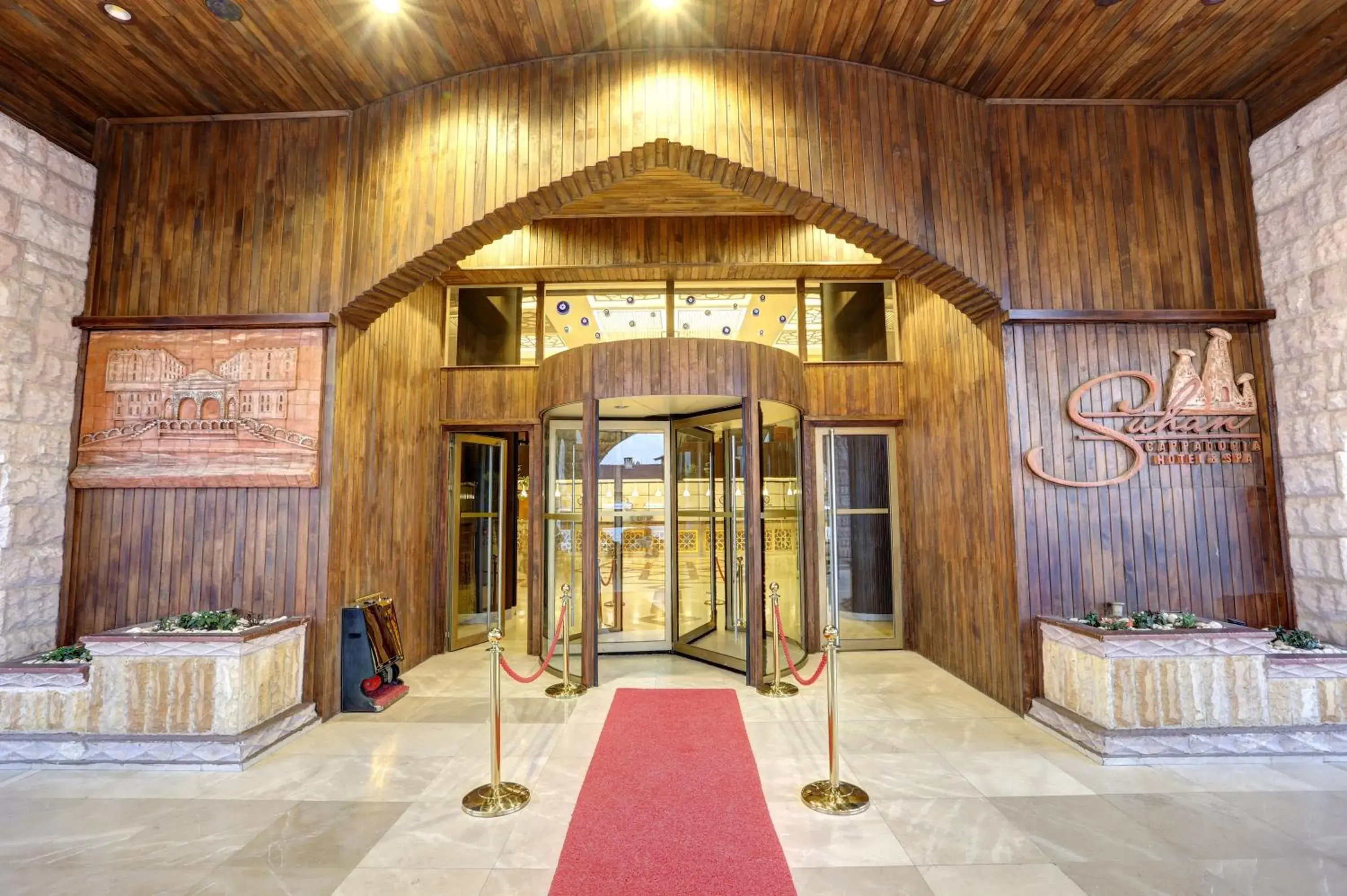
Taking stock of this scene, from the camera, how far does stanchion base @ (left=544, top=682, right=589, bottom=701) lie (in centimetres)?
547

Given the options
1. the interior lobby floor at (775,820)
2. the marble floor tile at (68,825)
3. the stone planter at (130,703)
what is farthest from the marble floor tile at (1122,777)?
the stone planter at (130,703)

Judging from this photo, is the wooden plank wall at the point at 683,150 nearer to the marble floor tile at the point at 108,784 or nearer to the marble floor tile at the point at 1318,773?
the marble floor tile at the point at 108,784

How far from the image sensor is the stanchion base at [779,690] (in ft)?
17.8

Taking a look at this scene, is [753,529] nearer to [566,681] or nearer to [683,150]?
[566,681]

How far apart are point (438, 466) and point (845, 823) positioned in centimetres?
561

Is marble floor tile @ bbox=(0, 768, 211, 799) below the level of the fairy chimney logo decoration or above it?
below

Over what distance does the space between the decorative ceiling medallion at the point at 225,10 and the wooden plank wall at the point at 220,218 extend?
1.20m

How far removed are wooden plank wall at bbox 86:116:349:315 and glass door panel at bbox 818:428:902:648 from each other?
17.1 ft

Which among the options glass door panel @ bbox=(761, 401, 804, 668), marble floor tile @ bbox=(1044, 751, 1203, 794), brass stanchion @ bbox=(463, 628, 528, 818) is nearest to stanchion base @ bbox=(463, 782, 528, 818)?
brass stanchion @ bbox=(463, 628, 528, 818)

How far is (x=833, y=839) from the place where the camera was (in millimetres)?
3172

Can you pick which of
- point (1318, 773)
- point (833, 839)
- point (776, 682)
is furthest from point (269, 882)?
point (1318, 773)

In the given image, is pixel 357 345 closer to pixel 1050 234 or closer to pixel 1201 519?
pixel 1050 234

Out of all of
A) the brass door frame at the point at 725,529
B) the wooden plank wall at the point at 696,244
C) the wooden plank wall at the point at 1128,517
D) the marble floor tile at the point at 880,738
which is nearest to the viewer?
the marble floor tile at the point at 880,738

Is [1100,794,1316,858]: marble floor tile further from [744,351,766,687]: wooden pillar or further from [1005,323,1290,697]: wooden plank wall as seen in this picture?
[744,351,766,687]: wooden pillar
